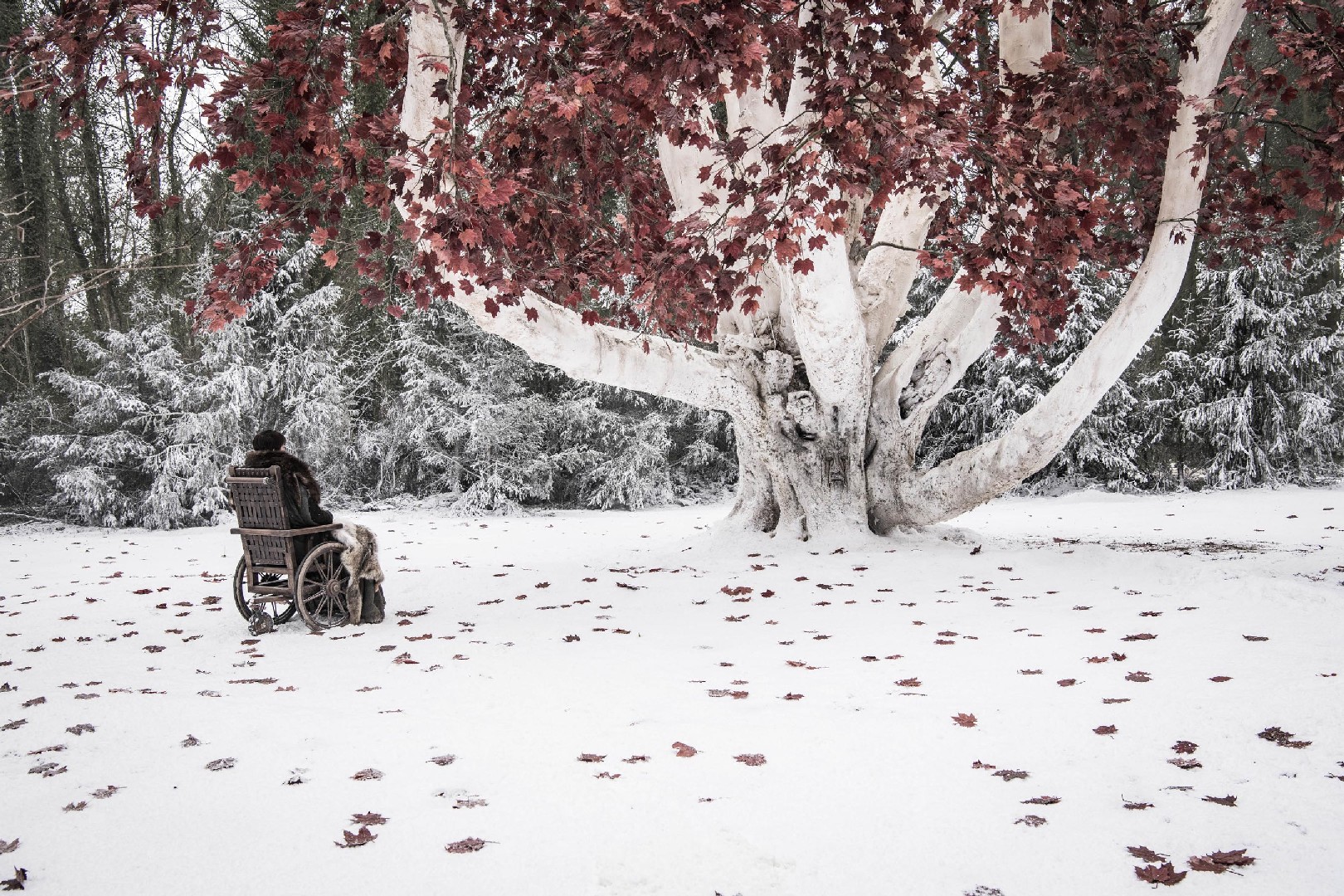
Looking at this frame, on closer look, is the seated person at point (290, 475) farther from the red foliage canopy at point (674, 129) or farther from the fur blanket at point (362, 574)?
the red foliage canopy at point (674, 129)

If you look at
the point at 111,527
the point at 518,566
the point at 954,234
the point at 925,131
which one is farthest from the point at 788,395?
the point at 111,527

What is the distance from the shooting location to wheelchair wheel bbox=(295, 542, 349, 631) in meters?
5.38

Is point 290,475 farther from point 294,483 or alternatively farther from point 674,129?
point 674,129

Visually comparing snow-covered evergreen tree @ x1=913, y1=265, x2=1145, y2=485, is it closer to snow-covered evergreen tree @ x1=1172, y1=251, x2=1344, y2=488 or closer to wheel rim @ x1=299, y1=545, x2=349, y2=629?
snow-covered evergreen tree @ x1=1172, y1=251, x2=1344, y2=488

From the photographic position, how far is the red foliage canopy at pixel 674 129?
3936mm

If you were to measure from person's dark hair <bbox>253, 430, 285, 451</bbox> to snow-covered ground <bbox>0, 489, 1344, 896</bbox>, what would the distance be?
3.85 feet

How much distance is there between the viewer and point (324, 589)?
5465 mm

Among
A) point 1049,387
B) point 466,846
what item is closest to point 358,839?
point 466,846

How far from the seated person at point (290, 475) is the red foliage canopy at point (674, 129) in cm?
91

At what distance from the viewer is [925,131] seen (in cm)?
452

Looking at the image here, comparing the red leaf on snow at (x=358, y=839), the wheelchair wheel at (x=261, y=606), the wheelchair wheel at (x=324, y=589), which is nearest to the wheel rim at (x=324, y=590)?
the wheelchair wheel at (x=324, y=589)

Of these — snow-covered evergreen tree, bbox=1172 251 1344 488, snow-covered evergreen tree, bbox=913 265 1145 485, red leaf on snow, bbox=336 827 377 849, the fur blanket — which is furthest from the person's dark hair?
snow-covered evergreen tree, bbox=1172 251 1344 488

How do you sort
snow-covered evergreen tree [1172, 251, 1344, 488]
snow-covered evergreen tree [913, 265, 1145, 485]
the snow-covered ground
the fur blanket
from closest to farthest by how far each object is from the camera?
the snow-covered ground, the fur blanket, snow-covered evergreen tree [1172, 251, 1344, 488], snow-covered evergreen tree [913, 265, 1145, 485]

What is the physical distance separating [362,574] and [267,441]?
102cm
